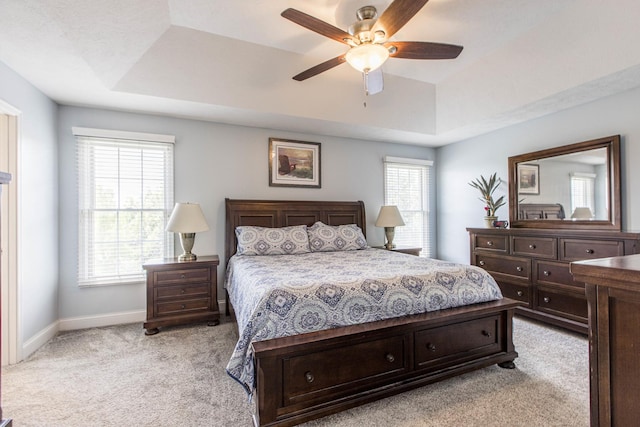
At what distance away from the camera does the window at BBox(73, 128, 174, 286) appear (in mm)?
3404

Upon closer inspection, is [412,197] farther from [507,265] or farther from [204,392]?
[204,392]

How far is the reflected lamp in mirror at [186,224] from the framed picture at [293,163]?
3.78 ft

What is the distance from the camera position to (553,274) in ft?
10.6

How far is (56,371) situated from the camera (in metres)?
2.43

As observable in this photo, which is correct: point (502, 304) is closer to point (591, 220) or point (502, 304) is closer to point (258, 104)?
point (591, 220)

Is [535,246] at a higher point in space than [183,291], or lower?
higher

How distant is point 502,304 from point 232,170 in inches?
130

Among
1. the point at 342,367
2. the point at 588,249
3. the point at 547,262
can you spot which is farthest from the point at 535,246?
the point at 342,367

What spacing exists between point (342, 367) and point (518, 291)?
8.90 ft

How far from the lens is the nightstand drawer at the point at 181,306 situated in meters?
3.19

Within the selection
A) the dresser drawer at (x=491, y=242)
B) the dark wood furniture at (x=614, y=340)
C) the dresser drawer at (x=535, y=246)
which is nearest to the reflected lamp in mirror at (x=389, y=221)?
the dresser drawer at (x=491, y=242)

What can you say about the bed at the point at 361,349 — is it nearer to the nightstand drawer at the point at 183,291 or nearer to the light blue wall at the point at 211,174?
the nightstand drawer at the point at 183,291

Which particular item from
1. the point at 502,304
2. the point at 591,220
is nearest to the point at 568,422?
the point at 502,304

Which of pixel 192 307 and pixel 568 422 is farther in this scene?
pixel 192 307
